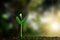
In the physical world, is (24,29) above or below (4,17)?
below

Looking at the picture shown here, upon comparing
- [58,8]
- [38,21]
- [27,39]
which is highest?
[58,8]

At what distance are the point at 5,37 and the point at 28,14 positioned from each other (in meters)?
0.28

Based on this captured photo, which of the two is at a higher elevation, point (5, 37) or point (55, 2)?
point (55, 2)

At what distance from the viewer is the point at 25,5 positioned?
1409 mm

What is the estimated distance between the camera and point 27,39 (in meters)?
1.33

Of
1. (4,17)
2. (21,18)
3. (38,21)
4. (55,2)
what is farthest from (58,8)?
(4,17)


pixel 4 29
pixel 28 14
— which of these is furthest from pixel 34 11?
pixel 4 29

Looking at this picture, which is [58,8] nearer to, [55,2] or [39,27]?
[55,2]

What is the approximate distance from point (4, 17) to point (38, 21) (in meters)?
0.30

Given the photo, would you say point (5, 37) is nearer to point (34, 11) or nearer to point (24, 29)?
point (24, 29)

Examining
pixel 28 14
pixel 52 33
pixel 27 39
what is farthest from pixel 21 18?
pixel 52 33

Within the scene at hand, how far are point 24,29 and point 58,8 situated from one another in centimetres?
35

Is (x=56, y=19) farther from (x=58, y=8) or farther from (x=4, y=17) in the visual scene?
(x=4, y=17)

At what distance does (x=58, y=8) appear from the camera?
1.41 metres
